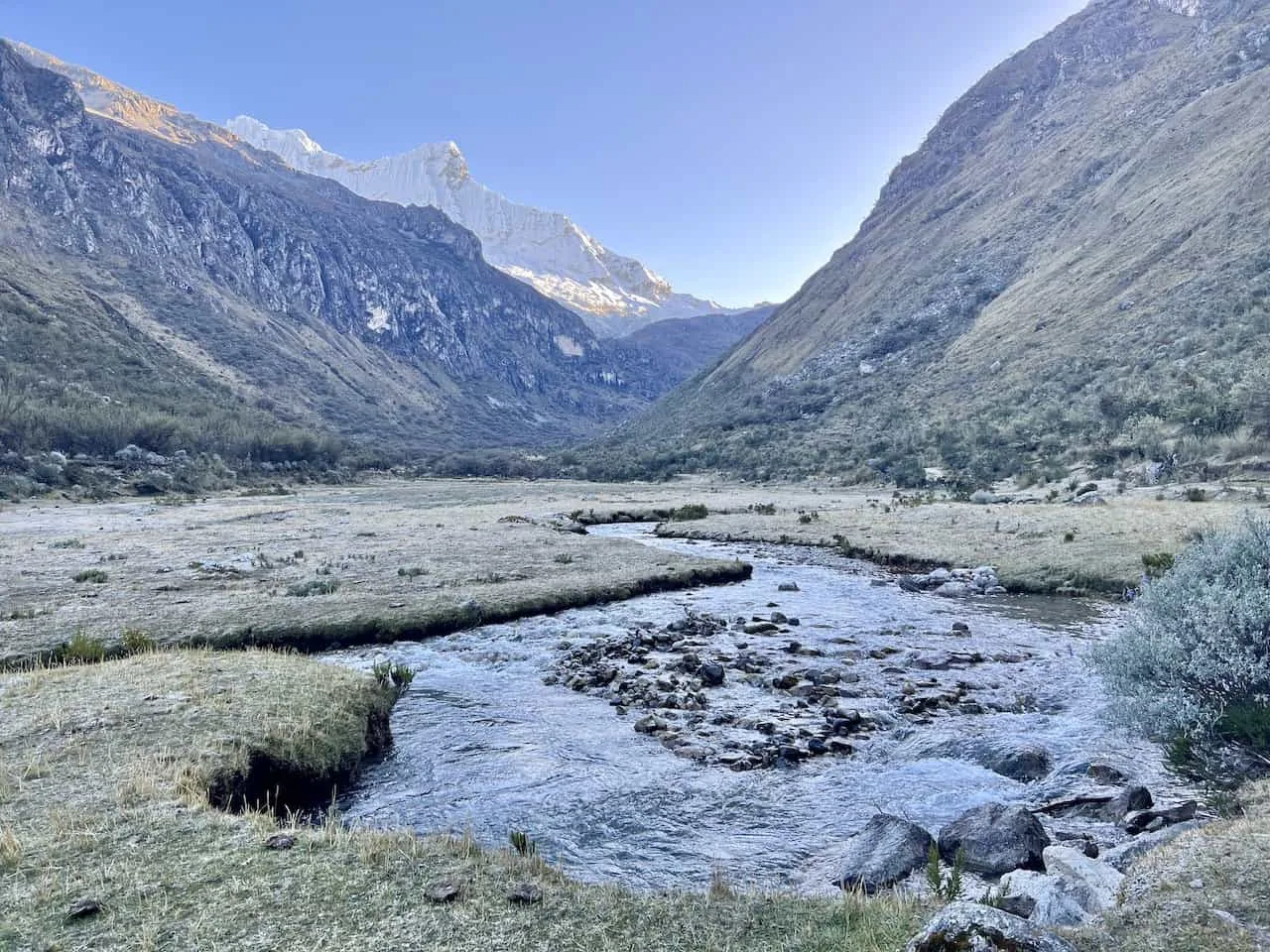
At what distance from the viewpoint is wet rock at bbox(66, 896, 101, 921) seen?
679cm

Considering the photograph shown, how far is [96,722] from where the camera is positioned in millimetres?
12391

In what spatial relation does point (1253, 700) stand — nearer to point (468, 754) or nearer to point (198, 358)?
point (468, 754)

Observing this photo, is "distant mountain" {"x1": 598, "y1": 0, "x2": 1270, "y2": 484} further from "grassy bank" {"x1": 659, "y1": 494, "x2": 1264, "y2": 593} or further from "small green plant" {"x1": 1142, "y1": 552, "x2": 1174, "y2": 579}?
"small green plant" {"x1": 1142, "y1": 552, "x2": 1174, "y2": 579}

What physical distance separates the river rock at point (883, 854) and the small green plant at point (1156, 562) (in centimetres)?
2075

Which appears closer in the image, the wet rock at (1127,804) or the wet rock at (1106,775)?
the wet rock at (1127,804)

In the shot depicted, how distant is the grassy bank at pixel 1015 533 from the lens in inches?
1130

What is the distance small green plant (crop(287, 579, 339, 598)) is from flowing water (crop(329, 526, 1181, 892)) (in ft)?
24.5

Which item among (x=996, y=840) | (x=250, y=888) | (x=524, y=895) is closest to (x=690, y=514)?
(x=996, y=840)

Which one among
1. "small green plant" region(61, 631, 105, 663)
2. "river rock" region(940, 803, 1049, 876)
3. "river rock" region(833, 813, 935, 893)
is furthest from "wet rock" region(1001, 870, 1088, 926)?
"small green plant" region(61, 631, 105, 663)

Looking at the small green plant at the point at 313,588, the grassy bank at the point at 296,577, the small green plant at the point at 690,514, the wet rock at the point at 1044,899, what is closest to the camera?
the wet rock at the point at 1044,899

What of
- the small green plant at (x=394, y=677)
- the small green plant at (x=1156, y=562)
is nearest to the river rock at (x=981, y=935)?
the small green plant at (x=394, y=677)

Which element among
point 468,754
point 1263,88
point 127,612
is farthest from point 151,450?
point 1263,88

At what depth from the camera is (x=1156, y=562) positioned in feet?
86.1

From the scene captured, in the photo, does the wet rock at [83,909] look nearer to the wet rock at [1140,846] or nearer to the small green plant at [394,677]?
the small green plant at [394,677]
